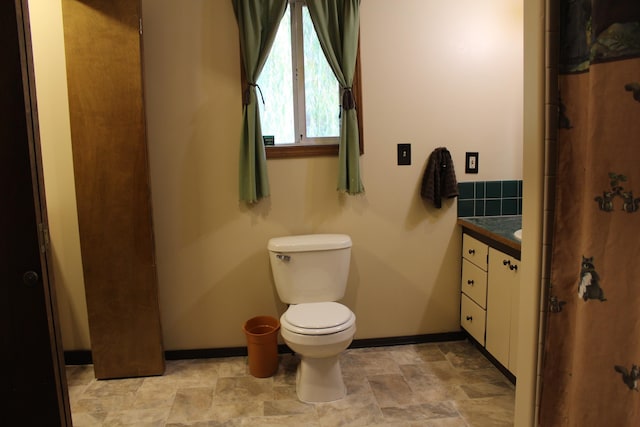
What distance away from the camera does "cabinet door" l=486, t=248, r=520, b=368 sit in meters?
2.27

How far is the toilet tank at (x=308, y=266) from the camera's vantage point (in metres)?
2.54

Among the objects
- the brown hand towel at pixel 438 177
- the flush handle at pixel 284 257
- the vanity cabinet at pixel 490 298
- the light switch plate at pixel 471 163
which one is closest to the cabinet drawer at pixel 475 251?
the vanity cabinet at pixel 490 298

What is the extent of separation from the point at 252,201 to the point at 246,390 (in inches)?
42.1

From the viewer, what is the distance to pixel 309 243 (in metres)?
2.54

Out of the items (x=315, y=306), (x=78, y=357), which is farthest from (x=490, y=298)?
(x=78, y=357)

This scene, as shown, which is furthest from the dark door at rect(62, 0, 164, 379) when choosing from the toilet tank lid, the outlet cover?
the outlet cover

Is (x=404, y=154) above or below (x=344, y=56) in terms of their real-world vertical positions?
below

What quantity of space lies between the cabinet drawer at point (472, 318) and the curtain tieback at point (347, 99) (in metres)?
1.43

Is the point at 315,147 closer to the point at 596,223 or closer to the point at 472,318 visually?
the point at 472,318

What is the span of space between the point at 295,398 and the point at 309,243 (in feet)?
2.78

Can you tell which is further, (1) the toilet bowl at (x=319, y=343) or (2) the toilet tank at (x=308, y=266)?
(2) the toilet tank at (x=308, y=266)

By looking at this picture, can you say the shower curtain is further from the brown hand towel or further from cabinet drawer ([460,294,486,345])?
the brown hand towel

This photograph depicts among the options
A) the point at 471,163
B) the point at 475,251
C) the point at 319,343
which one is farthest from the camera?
the point at 471,163

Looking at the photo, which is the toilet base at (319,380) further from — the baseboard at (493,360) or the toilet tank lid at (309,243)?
the baseboard at (493,360)
